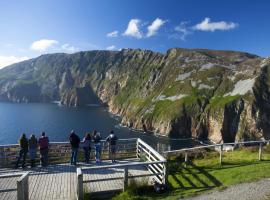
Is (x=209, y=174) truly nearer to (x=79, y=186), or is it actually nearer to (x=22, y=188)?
(x=79, y=186)

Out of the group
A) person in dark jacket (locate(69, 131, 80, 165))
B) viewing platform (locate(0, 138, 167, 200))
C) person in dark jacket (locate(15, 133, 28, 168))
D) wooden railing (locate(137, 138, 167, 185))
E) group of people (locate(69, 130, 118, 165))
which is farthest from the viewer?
group of people (locate(69, 130, 118, 165))

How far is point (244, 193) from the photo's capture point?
13945 millimetres

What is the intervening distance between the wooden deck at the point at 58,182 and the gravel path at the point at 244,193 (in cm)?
459

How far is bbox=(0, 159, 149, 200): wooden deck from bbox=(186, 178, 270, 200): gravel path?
15.1ft

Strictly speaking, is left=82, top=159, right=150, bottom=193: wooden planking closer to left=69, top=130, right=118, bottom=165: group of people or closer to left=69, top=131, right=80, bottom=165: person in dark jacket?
left=69, top=130, right=118, bottom=165: group of people

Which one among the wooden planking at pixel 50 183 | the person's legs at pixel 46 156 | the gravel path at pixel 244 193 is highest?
the person's legs at pixel 46 156

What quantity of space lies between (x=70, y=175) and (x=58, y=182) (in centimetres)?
135

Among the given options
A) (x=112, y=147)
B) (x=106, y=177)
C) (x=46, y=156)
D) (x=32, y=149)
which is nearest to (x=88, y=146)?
(x=112, y=147)

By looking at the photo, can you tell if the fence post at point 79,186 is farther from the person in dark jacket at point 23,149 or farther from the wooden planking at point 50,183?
the person in dark jacket at point 23,149

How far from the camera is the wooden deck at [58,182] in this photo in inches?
623

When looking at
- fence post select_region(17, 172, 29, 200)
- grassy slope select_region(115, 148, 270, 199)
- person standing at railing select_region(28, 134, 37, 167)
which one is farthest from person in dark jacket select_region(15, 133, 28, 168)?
grassy slope select_region(115, 148, 270, 199)

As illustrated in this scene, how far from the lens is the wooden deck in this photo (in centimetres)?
1583

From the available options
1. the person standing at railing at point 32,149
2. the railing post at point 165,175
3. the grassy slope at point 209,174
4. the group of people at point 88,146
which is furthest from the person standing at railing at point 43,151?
the railing post at point 165,175

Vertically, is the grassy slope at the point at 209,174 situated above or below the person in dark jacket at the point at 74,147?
below
